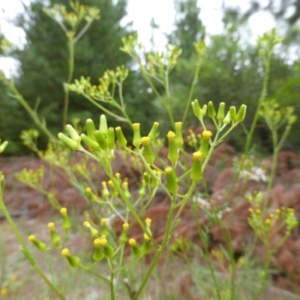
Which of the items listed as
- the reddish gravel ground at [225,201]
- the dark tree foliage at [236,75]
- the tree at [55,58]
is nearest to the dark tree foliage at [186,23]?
the tree at [55,58]

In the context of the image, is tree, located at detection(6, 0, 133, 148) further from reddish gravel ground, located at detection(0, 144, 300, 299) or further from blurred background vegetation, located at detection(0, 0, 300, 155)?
reddish gravel ground, located at detection(0, 144, 300, 299)

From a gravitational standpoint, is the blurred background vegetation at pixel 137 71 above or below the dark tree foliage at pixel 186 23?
below

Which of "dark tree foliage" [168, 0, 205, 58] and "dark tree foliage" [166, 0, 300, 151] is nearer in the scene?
"dark tree foliage" [166, 0, 300, 151]

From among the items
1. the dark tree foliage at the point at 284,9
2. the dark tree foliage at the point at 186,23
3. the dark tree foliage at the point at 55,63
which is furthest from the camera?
the dark tree foliage at the point at 186,23

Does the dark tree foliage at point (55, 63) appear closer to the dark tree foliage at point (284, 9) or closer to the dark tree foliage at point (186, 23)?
the dark tree foliage at point (186, 23)

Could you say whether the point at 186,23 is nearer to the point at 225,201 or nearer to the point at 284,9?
the point at 284,9

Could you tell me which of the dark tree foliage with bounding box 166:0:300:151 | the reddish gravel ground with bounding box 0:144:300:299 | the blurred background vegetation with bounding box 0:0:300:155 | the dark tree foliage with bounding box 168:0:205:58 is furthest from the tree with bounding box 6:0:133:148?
the dark tree foliage with bounding box 166:0:300:151

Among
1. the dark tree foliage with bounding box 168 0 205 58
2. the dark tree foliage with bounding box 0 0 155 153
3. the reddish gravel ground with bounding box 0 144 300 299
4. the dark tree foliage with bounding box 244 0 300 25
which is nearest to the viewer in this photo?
the reddish gravel ground with bounding box 0 144 300 299

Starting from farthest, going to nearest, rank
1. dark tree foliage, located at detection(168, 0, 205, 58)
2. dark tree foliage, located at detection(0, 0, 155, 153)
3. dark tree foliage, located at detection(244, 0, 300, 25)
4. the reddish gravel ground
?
dark tree foliage, located at detection(168, 0, 205, 58) → dark tree foliage, located at detection(0, 0, 155, 153) → dark tree foliage, located at detection(244, 0, 300, 25) → the reddish gravel ground

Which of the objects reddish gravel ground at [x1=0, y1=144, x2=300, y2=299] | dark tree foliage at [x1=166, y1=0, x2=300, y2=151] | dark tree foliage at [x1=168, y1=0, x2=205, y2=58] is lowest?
reddish gravel ground at [x1=0, y1=144, x2=300, y2=299]
